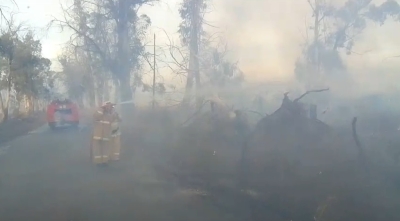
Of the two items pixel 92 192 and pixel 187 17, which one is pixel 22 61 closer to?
pixel 187 17

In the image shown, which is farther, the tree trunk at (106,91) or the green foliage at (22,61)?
the tree trunk at (106,91)

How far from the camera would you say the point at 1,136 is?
85.6ft

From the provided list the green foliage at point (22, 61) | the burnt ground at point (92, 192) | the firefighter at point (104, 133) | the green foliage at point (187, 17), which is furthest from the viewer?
the green foliage at point (22, 61)

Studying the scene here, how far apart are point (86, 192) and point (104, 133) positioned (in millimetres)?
3196

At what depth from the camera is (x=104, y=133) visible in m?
13.3

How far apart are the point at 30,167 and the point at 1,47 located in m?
20.9

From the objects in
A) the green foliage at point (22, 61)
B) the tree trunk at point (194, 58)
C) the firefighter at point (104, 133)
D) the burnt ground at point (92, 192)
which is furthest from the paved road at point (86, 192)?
the green foliage at point (22, 61)

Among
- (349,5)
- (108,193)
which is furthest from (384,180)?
(349,5)

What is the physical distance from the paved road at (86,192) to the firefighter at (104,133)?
0.38 metres

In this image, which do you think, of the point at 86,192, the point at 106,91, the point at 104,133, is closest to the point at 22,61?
the point at 106,91

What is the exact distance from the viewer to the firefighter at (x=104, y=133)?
13.3 meters

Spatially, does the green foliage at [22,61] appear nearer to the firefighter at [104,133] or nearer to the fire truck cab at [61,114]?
the fire truck cab at [61,114]

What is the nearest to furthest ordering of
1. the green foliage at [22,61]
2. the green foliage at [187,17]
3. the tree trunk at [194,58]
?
the tree trunk at [194,58] < the green foliage at [187,17] < the green foliage at [22,61]

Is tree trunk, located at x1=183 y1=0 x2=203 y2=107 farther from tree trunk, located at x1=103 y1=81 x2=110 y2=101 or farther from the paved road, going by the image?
tree trunk, located at x1=103 y1=81 x2=110 y2=101
